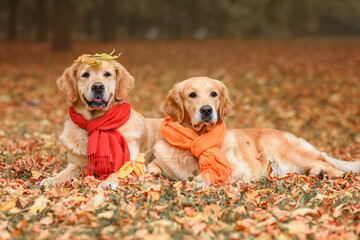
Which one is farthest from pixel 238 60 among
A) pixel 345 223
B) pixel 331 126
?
pixel 345 223

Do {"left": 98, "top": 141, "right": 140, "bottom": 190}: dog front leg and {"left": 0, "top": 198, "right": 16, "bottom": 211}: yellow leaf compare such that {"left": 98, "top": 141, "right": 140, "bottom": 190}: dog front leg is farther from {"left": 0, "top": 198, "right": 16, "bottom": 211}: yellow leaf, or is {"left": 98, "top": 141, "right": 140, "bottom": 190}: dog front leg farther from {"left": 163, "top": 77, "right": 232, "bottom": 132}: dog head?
{"left": 0, "top": 198, "right": 16, "bottom": 211}: yellow leaf

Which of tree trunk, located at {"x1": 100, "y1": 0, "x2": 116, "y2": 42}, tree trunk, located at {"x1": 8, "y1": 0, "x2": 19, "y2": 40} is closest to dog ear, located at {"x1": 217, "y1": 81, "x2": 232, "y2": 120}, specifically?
tree trunk, located at {"x1": 100, "y1": 0, "x2": 116, "y2": 42}

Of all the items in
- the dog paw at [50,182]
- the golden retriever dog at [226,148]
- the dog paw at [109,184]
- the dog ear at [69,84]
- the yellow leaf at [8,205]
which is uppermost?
the dog ear at [69,84]

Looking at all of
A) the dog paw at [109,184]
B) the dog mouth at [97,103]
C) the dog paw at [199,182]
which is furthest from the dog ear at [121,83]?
the dog paw at [199,182]

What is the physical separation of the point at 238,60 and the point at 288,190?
41.3ft

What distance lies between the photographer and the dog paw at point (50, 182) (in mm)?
4170

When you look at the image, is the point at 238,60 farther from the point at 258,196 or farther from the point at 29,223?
the point at 29,223

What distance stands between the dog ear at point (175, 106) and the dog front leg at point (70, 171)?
116 cm

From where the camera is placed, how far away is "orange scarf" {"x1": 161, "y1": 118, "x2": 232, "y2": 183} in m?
4.29

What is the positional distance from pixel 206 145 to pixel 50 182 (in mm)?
1767

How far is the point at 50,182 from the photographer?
422 centimetres

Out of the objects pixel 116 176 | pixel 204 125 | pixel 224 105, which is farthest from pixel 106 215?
pixel 224 105

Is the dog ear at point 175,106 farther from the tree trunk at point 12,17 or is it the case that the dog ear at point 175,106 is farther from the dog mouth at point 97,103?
the tree trunk at point 12,17

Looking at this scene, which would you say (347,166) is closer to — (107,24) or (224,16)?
(107,24)
